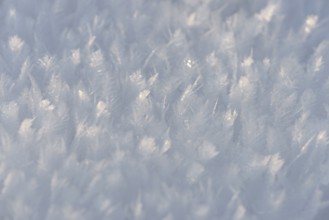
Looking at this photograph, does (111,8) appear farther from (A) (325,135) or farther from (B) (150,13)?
(A) (325,135)

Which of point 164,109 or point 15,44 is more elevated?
point 15,44

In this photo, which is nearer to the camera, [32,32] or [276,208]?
[276,208]

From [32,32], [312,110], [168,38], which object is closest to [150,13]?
[168,38]

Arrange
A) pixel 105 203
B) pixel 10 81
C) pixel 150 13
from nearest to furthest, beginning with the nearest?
1. pixel 105 203
2. pixel 10 81
3. pixel 150 13

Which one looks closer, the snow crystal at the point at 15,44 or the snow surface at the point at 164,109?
the snow surface at the point at 164,109

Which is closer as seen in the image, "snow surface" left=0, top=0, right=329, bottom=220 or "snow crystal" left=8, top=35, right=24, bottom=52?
"snow surface" left=0, top=0, right=329, bottom=220

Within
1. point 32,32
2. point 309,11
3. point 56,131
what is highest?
point 309,11

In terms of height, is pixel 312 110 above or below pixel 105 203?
above

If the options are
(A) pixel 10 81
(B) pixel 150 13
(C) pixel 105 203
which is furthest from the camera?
(B) pixel 150 13
